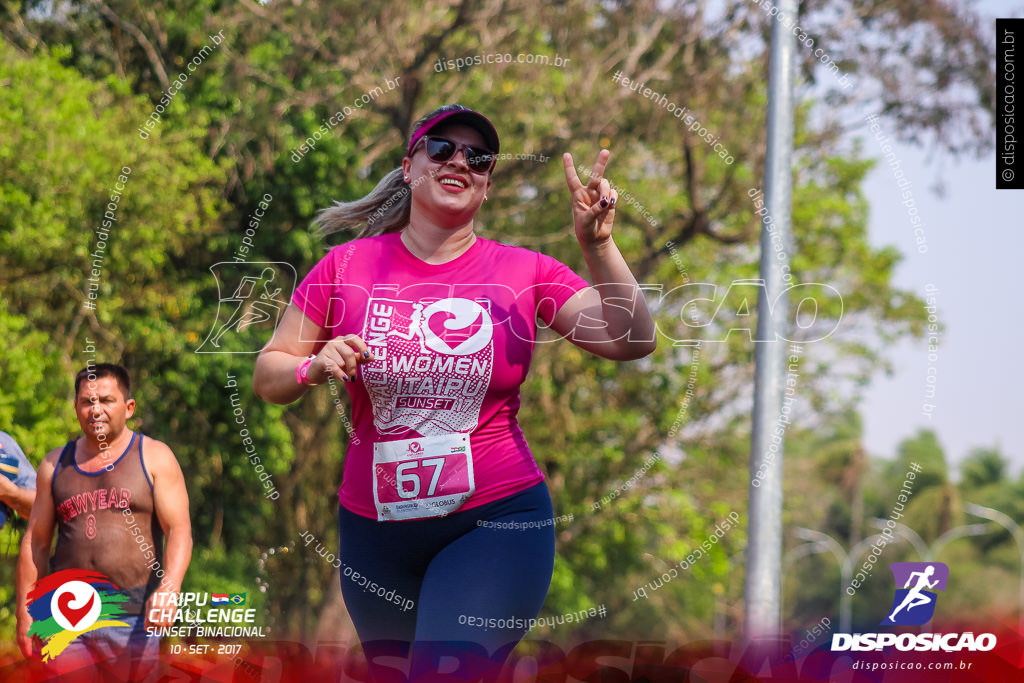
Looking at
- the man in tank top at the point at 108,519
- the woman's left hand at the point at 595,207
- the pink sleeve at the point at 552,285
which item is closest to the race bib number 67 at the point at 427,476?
the pink sleeve at the point at 552,285

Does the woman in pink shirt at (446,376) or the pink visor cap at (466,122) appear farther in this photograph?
the pink visor cap at (466,122)

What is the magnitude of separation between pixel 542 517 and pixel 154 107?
299 inches

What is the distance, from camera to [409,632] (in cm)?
293

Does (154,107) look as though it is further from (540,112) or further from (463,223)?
(463,223)

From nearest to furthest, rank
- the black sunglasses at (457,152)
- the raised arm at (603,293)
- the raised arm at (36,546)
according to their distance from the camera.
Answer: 1. the raised arm at (603,293)
2. the black sunglasses at (457,152)
3. the raised arm at (36,546)

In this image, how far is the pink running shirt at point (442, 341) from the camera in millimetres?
2838

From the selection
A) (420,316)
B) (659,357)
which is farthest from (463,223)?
(659,357)

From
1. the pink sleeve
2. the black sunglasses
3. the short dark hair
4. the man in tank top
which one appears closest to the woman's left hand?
the pink sleeve

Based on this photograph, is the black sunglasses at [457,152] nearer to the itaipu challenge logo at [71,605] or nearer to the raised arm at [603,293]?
the raised arm at [603,293]

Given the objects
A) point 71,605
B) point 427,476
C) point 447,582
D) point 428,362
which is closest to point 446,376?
point 428,362

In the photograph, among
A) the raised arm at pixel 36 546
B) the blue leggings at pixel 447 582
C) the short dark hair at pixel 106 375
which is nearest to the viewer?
the blue leggings at pixel 447 582

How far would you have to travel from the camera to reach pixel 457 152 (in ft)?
9.69

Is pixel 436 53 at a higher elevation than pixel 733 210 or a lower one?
higher

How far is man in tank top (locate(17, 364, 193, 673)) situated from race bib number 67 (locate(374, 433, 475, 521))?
1.44 meters
